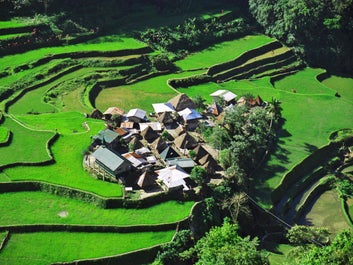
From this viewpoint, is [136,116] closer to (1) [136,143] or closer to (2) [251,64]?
(1) [136,143]

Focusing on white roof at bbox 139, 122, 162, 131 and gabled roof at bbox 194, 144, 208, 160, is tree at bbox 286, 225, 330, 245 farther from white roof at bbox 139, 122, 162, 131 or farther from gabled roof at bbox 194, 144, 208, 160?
white roof at bbox 139, 122, 162, 131

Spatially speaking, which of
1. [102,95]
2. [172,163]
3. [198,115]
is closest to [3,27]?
[102,95]

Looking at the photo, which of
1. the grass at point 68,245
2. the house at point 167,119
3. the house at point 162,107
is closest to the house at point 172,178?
the grass at point 68,245

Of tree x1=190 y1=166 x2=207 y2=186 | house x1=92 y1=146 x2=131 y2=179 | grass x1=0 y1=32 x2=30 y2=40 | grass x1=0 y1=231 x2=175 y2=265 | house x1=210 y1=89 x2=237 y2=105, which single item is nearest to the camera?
grass x1=0 y1=231 x2=175 y2=265

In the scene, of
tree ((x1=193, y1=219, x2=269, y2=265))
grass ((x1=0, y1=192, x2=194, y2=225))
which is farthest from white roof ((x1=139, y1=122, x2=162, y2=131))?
tree ((x1=193, y1=219, x2=269, y2=265))


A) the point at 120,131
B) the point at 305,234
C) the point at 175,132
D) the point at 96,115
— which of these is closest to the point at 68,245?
the point at 120,131

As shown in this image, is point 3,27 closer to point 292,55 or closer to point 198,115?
point 198,115
